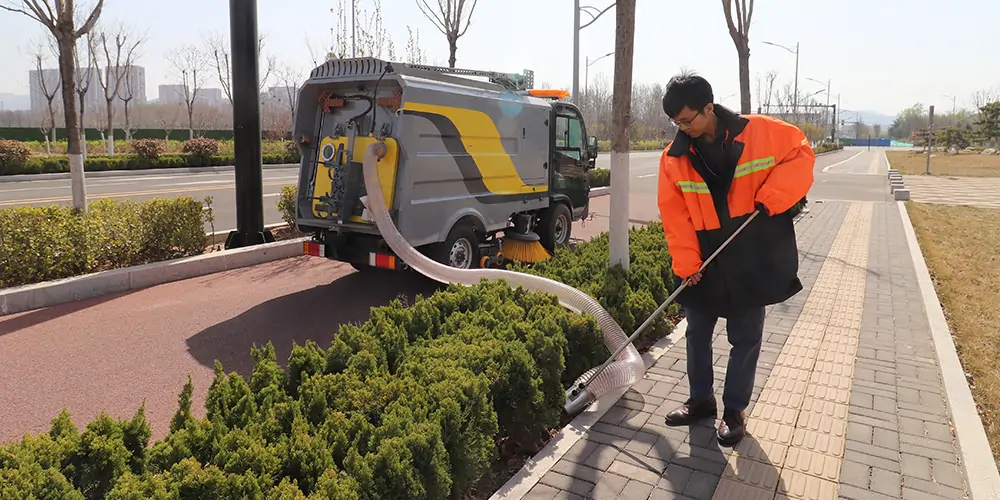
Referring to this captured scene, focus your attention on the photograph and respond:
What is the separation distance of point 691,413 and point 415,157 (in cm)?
406

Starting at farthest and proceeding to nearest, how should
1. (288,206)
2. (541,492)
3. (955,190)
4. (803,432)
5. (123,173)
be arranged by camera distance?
(955,190) < (123,173) < (288,206) < (803,432) < (541,492)

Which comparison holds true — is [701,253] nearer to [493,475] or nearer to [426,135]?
[493,475]

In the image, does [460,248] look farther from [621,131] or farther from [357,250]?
[621,131]

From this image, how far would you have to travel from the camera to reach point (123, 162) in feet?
77.9

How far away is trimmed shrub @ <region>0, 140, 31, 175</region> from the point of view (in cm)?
2036

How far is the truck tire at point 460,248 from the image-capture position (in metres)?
7.41

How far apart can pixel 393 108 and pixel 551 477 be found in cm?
459

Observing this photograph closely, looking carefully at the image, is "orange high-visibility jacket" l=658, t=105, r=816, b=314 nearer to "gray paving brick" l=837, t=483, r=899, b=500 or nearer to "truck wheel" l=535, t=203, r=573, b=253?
"gray paving brick" l=837, t=483, r=899, b=500

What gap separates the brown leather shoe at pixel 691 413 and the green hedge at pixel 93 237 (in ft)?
19.6

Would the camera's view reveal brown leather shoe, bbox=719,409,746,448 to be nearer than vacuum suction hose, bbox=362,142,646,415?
Yes

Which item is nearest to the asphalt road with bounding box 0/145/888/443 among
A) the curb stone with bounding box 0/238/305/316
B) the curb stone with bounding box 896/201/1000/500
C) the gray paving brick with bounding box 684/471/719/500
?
the curb stone with bounding box 0/238/305/316

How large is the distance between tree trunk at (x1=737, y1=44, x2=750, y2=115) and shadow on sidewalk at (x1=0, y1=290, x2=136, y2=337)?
471 inches

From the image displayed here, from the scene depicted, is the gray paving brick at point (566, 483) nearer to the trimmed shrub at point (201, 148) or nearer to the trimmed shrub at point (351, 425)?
the trimmed shrub at point (351, 425)

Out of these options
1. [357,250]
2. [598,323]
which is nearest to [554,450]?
[598,323]
